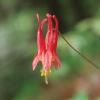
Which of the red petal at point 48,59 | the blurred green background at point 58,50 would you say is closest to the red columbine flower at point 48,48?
the red petal at point 48,59

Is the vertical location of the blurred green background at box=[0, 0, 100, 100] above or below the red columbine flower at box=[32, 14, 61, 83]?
below

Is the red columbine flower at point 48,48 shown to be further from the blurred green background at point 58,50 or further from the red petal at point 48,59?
the blurred green background at point 58,50

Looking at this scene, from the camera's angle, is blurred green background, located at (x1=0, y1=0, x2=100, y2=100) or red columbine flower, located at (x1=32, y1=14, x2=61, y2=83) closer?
red columbine flower, located at (x1=32, y1=14, x2=61, y2=83)

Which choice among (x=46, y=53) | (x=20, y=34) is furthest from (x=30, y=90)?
Result: (x=46, y=53)

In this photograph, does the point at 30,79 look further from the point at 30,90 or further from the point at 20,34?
the point at 20,34

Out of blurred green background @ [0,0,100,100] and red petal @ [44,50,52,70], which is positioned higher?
red petal @ [44,50,52,70]

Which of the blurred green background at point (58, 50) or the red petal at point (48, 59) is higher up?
the red petal at point (48, 59)

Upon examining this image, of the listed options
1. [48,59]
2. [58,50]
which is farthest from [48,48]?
[58,50]

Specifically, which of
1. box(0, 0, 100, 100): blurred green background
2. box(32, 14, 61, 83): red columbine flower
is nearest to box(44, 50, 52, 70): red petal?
box(32, 14, 61, 83): red columbine flower

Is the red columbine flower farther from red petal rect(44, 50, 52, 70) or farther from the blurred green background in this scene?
the blurred green background
